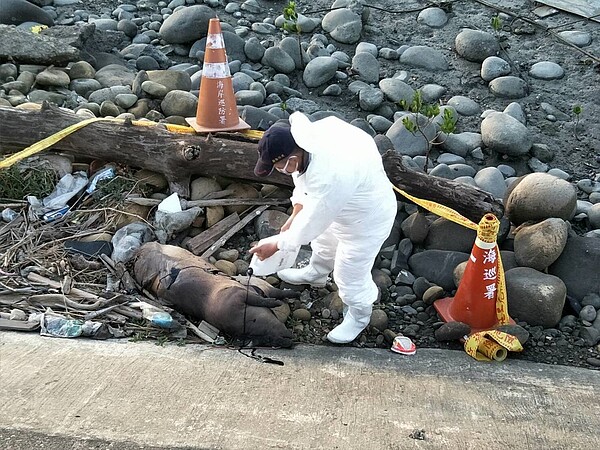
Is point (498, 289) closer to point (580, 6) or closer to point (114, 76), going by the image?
point (114, 76)

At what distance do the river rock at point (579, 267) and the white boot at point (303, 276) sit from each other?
1556 millimetres

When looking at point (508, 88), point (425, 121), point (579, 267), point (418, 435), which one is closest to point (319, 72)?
point (425, 121)

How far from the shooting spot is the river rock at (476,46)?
8242mm

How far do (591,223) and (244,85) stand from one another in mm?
3670

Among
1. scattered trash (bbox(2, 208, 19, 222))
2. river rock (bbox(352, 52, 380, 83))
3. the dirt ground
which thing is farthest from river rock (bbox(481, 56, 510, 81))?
scattered trash (bbox(2, 208, 19, 222))

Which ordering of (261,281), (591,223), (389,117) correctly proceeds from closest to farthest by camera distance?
(261,281) < (591,223) < (389,117)

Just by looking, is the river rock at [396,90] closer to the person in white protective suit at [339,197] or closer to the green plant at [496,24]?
the green plant at [496,24]

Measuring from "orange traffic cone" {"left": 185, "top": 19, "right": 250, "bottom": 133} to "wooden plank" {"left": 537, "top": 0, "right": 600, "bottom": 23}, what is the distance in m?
5.11

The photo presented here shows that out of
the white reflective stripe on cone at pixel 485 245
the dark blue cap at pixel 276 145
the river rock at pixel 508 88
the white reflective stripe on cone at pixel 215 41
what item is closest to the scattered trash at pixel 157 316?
the dark blue cap at pixel 276 145

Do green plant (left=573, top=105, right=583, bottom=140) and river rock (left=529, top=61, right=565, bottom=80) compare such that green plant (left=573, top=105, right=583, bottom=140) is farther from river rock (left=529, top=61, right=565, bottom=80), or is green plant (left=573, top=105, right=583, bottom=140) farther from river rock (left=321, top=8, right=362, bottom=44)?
river rock (left=321, top=8, right=362, bottom=44)

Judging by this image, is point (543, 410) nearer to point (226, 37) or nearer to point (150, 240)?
point (150, 240)

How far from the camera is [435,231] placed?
522 cm

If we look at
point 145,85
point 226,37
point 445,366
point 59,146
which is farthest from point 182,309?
point 226,37

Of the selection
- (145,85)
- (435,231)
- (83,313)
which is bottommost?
(83,313)
